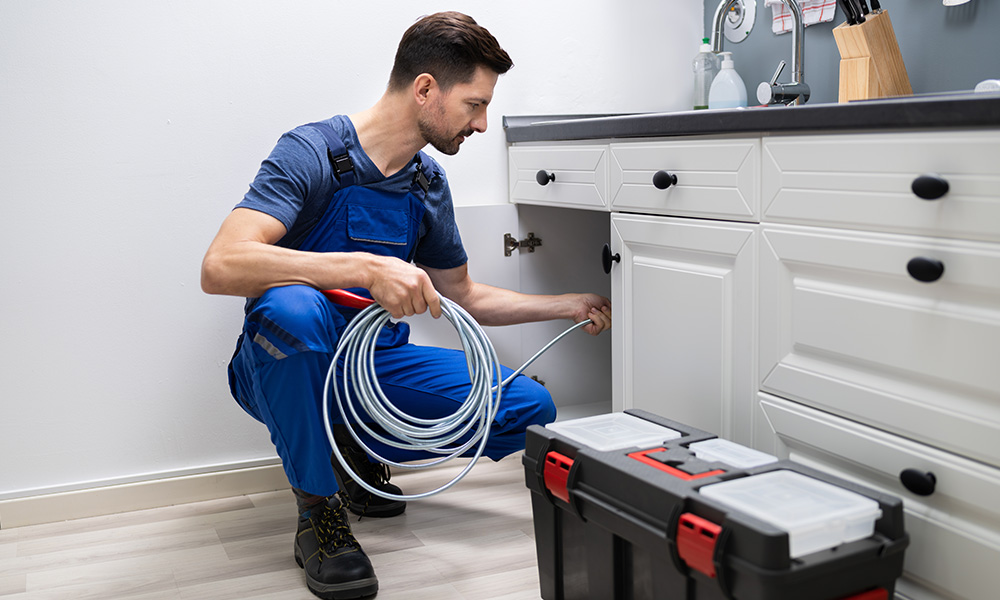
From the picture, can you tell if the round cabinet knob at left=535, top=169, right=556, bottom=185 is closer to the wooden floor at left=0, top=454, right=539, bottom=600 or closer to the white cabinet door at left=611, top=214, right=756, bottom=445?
the white cabinet door at left=611, top=214, right=756, bottom=445

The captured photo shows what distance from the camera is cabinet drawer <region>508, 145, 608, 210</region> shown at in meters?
2.05

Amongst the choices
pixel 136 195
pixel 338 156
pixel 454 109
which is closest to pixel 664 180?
pixel 454 109

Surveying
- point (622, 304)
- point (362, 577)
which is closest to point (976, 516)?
point (622, 304)

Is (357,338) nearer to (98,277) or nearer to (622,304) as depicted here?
(622,304)

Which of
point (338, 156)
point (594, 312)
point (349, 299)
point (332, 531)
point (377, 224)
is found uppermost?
point (338, 156)

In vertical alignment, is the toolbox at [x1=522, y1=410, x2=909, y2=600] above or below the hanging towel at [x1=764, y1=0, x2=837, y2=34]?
below

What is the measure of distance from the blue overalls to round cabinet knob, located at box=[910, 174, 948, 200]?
3.44 feet

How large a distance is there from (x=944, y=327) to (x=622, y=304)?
85 cm

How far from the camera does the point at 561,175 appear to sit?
2248 millimetres

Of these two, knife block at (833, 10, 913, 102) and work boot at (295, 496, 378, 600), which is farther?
knife block at (833, 10, 913, 102)

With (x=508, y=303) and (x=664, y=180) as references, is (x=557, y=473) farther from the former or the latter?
(x=508, y=303)

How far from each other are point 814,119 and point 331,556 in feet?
4.14

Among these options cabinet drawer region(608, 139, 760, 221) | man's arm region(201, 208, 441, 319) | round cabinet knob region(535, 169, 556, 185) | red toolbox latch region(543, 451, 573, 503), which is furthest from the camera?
round cabinet knob region(535, 169, 556, 185)

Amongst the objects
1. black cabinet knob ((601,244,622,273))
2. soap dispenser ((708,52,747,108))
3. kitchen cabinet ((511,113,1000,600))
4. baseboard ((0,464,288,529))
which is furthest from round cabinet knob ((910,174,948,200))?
baseboard ((0,464,288,529))
